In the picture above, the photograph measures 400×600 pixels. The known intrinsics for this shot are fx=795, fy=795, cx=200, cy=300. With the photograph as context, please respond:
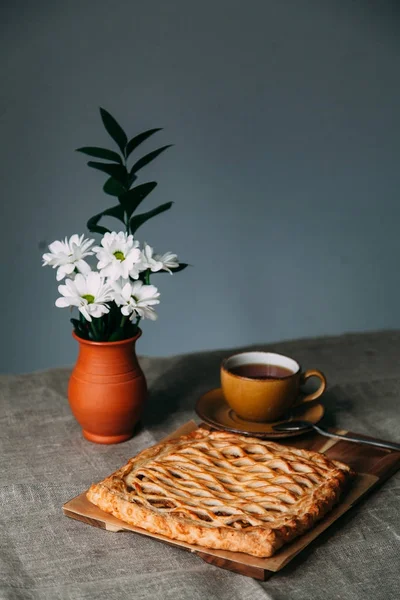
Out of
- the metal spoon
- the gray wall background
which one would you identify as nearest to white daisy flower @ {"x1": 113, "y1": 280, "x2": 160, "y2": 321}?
the metal spoon

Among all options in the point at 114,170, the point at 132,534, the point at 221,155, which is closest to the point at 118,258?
the point at 114,170

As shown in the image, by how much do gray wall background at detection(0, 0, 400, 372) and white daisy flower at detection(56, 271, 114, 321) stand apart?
1553mm

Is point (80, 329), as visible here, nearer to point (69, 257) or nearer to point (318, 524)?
point (69, 257)

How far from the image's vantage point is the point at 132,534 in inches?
41.4

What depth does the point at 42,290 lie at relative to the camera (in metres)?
2.86

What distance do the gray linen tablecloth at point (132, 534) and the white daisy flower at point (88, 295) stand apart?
24cm

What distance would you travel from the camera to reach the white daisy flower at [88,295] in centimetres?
126

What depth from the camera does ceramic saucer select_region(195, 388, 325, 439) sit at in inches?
51.4

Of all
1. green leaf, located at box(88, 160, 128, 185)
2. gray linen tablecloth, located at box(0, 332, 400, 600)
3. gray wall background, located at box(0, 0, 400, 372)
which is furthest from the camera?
gray wall background, located at box(0, 0, 400, 372)

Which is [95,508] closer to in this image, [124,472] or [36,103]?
[124,472]

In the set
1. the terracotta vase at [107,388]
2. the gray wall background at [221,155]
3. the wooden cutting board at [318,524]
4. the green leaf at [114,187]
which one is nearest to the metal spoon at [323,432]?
the wooden cutting board at [318,524]

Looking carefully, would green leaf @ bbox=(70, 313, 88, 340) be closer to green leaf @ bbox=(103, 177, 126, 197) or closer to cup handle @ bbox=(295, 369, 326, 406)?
green leaf @ bbox=(103, 177, 126, 197)

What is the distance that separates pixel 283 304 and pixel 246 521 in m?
2.12

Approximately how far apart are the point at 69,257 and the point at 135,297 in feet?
0.42
